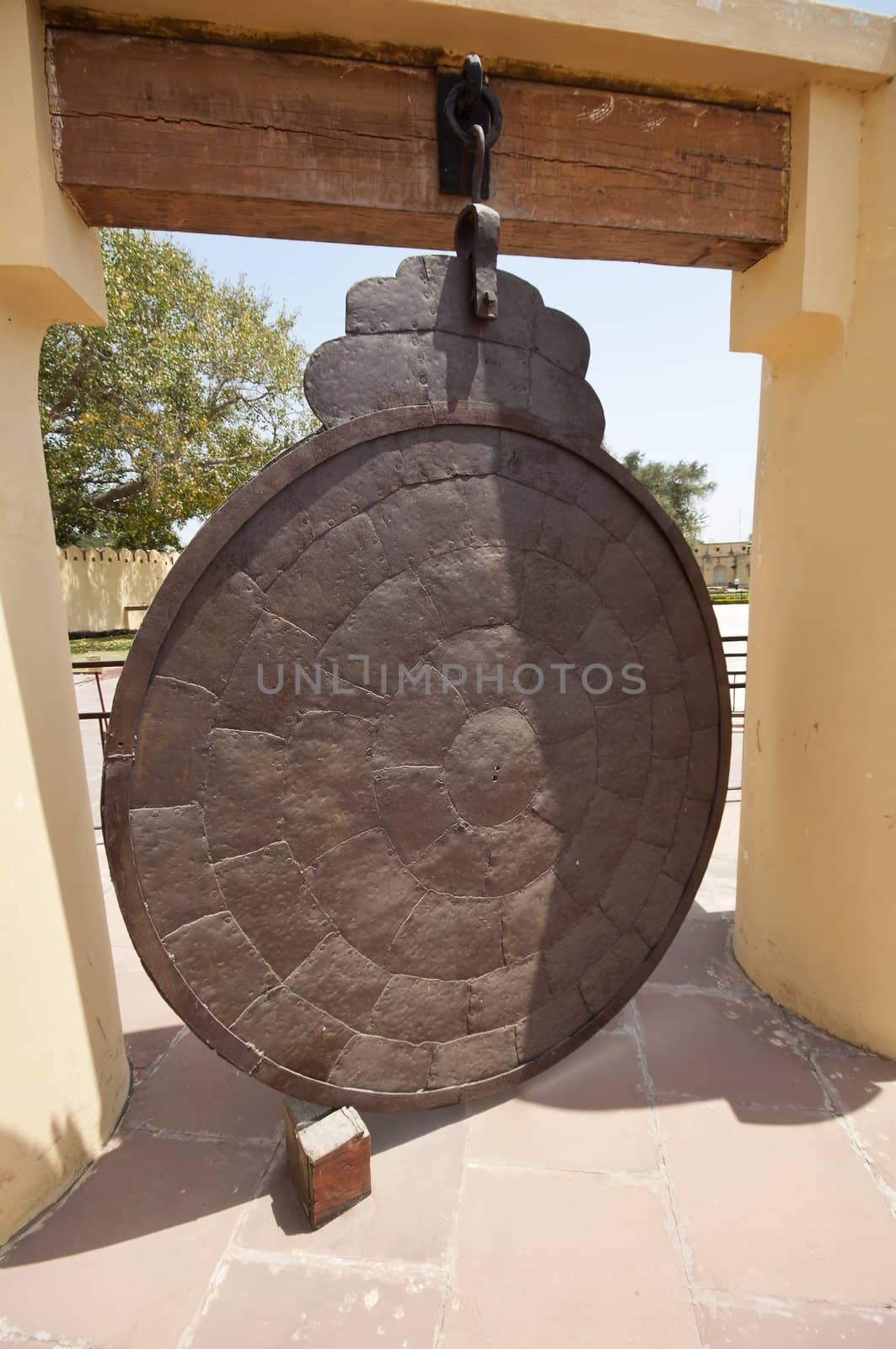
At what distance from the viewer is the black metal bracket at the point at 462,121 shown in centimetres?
164

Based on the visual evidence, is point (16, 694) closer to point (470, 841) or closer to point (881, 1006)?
point (470, 841)

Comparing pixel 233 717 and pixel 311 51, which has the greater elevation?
pixel 311 51

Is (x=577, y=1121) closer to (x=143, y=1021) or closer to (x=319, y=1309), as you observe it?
(x=319, y=1309)

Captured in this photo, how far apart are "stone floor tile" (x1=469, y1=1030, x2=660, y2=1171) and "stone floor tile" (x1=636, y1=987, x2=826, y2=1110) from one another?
138 mm

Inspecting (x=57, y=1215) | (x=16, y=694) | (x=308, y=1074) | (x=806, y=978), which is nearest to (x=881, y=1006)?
(x=806, y=978)

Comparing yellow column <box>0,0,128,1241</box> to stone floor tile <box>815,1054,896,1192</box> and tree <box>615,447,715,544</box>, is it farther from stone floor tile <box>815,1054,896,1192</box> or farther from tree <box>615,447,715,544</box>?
tree <box>615,447,715,544</box>

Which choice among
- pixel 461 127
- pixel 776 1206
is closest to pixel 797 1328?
pixel 776 1206

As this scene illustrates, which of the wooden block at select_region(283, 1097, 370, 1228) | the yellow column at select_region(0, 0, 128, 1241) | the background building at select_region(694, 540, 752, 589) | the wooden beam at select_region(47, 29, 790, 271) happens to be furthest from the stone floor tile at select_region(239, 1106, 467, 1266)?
the background building at select_region(694, 540, 752, 589)

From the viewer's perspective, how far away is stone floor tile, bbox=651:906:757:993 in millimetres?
2816

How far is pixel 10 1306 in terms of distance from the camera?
5.15 feet

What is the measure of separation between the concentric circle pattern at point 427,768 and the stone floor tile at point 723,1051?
55cm

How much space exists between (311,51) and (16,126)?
Answer: 75 centimetres

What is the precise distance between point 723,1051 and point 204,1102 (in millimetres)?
1762

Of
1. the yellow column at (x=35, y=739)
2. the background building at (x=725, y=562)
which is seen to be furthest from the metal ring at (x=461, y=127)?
the background building at (x=725, y=562)
